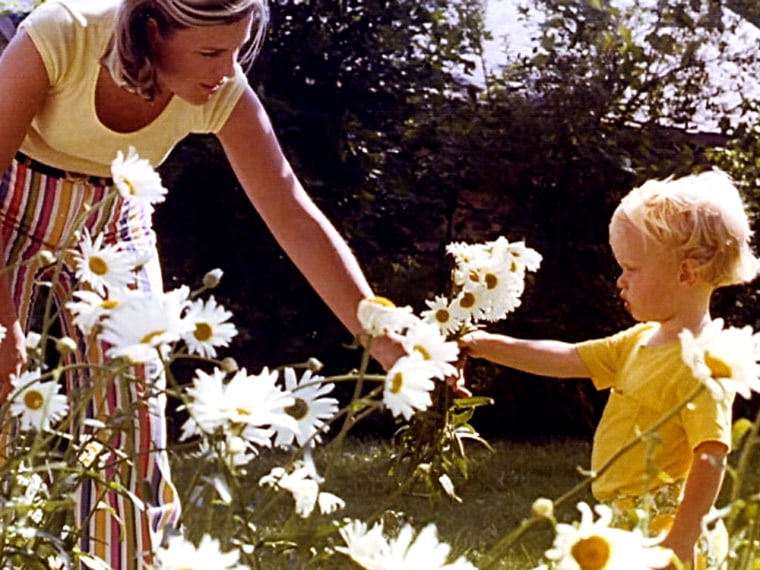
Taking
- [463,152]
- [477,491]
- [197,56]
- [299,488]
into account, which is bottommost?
[477,491]

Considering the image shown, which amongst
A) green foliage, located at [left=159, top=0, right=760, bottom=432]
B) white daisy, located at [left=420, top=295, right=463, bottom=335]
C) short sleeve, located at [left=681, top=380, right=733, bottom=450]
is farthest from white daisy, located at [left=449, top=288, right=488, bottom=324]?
green foliage, located at [left=159, top=0, right=760, bottom=432]

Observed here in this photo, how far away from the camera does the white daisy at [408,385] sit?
1345 millimetres

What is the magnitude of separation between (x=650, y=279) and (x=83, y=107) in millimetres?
925

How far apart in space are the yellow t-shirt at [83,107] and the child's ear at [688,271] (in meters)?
0.75

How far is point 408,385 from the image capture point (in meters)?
1.36

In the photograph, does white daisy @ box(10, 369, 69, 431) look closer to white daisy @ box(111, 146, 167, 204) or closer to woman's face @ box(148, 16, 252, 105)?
white daisy @ box(111, 146, 167, 204)

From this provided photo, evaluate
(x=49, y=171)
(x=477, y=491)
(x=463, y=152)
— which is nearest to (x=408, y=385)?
(x=49, y=171)

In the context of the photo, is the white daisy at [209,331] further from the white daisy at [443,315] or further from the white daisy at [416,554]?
the white daisy at [443,315]

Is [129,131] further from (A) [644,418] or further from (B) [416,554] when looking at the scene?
(B) [416,554]

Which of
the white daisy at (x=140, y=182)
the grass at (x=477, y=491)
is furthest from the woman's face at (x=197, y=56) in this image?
the grass at (x=477, y=491)

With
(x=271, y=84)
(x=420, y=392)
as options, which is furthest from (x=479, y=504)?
(x=420, y=392)

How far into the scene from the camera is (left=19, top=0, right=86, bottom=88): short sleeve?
7.34ft

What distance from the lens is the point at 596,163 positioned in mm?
5879

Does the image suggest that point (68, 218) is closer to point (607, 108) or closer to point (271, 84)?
point (271, 84)
